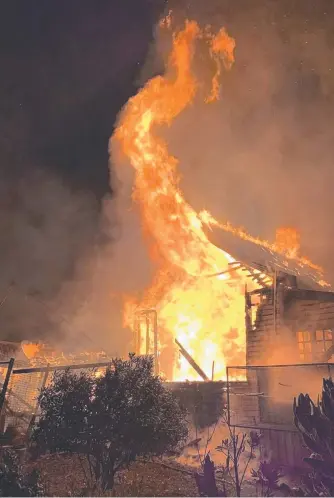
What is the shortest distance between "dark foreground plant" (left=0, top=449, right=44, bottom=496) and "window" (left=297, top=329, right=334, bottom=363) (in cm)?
1229

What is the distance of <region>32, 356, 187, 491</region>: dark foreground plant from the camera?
29.5ft

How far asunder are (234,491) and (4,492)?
19.3 feet

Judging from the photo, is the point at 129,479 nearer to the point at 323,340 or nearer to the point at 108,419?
the point at 108,419

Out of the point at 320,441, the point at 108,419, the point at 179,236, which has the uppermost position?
the point at 179,236

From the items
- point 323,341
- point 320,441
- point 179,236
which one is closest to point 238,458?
point 323,341

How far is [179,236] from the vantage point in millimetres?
28922

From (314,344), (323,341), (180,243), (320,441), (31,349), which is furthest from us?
(31,349)

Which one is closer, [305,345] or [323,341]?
[323,341]

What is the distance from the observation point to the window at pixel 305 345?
16900 millimetres

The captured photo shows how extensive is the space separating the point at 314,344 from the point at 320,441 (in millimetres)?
10618

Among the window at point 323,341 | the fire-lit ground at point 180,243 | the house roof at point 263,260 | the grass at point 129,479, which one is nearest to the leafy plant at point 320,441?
the grass at point 129,479

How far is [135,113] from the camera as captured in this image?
30.8 metres

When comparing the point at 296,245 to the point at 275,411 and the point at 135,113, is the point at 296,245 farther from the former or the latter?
the point at 135,113

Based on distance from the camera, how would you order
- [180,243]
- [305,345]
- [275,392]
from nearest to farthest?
A: [275,392] → [305,345] → [180,243]
